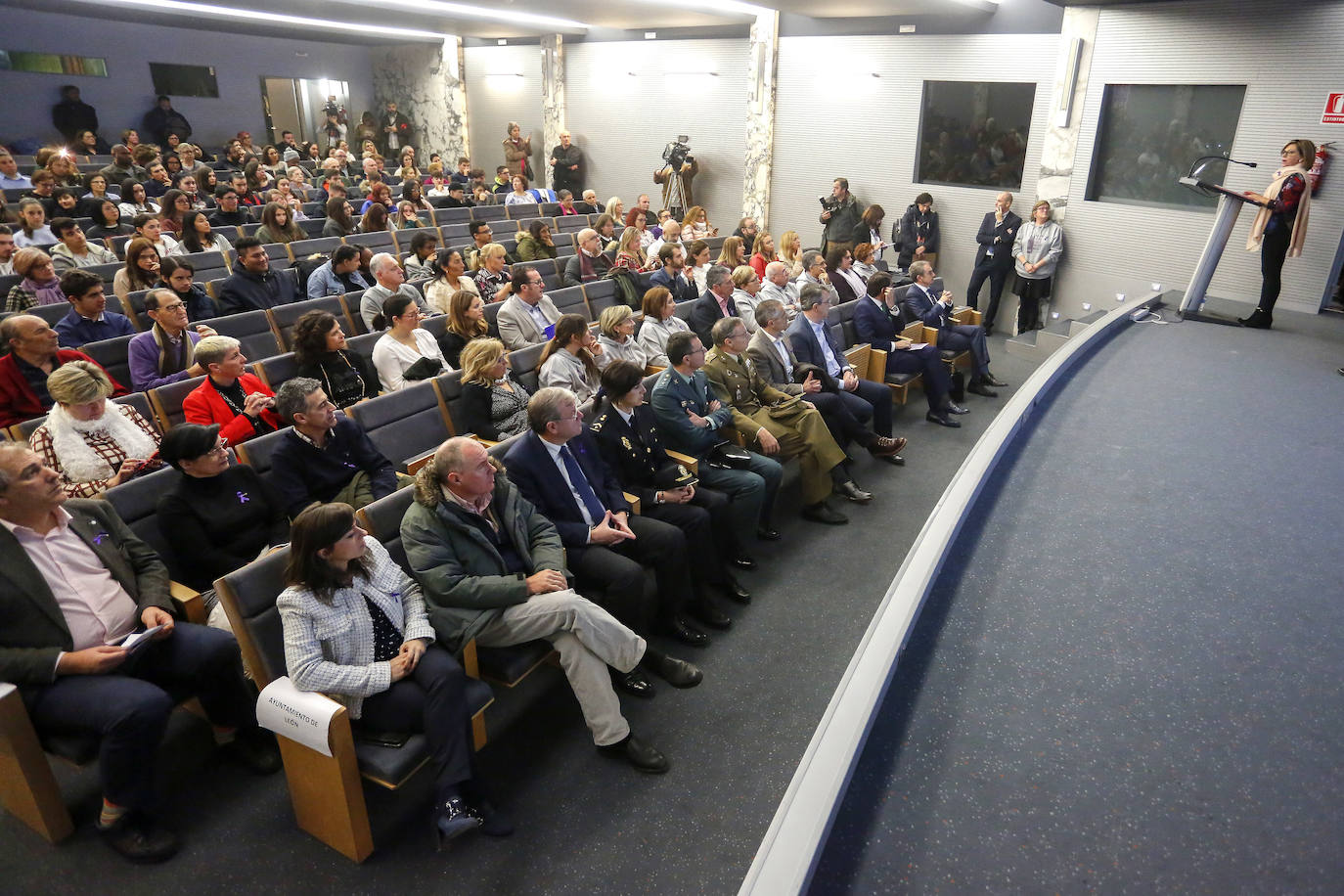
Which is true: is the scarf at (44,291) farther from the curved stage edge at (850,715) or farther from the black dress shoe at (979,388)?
the black dress shoe at (979,388)

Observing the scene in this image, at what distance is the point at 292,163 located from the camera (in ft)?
38.0

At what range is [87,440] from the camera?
9.82ft

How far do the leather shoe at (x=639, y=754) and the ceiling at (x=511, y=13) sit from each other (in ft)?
24.8

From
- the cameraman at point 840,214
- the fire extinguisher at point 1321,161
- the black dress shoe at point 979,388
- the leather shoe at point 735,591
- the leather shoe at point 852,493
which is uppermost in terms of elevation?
the fire extinguisher at point 1321,161

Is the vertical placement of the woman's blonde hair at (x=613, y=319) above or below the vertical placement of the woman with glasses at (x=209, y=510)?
above

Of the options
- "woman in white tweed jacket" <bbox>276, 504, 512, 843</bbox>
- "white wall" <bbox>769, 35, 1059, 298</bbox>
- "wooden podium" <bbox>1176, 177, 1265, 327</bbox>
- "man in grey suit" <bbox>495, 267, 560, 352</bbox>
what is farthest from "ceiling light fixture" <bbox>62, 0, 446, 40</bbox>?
"wooden podium" <bbox>1176, 177, 1265, 327</bbox>

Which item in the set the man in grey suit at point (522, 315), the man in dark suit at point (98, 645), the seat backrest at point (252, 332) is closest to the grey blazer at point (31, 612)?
the man in dark suit at point (98, 645)

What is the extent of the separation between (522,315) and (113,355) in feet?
6.91

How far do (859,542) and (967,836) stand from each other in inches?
87.9

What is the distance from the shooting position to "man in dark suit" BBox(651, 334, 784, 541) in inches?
145

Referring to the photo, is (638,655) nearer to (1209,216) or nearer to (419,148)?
(1209,216)

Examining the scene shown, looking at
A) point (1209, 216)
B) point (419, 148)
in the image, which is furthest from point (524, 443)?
point (419, 148)

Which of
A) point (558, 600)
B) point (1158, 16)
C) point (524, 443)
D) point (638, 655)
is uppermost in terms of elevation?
point (1158, 16)

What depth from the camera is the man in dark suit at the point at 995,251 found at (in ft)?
26.3
